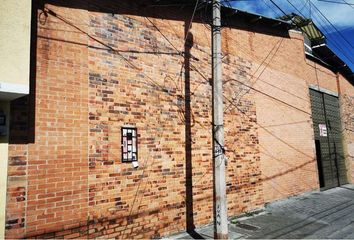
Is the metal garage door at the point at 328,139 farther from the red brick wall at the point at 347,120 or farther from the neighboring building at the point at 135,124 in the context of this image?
the neighboring building at the point at 135,124

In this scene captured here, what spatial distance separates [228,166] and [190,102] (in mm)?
2313

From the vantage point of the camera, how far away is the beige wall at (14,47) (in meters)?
4.34

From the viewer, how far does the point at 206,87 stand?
8555 mm

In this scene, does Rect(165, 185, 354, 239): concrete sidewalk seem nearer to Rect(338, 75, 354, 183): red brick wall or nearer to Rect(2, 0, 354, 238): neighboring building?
Rect(2, 0, 354, 238): neighboring building

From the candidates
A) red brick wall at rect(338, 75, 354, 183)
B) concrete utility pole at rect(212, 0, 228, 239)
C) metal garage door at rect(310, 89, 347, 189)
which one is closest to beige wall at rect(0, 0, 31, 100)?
concrete utility pole at rect(212, 0, 228, 239)

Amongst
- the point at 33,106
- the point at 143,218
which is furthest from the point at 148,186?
the point at 33,106

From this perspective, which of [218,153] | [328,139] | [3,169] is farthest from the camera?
[328,139]

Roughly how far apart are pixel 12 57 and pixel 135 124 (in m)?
2.84

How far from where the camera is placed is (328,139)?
15.2 m

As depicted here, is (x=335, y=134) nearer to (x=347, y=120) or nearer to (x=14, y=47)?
(x=347, y=120)

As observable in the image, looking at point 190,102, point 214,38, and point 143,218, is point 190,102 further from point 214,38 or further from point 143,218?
point 143,218

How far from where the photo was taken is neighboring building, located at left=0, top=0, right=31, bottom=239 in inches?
171

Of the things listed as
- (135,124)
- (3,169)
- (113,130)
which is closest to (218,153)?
(135,124)

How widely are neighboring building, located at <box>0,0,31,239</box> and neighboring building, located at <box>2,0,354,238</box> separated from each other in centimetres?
15
